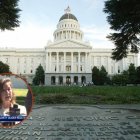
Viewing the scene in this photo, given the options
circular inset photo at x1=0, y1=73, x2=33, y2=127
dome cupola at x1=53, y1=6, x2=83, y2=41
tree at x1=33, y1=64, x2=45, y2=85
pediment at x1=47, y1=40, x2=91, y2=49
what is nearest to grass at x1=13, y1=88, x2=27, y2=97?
circular inset photo at x1=0, y1=73, x2=33, y2=127

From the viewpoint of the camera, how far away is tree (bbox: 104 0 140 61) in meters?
13.7

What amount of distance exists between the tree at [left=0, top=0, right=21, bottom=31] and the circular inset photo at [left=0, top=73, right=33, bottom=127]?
10.4 m

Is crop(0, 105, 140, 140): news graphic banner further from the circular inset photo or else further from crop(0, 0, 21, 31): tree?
crop(0, 0, 21, 31): tree

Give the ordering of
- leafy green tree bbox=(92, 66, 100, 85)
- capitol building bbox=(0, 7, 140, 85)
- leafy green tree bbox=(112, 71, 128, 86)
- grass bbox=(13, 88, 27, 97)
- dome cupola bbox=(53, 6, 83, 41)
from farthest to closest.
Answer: dome cupola bbox=(53, 6, 83, 41) < capitol building bbox=(0, 7, 140, 85) < leafy green tree bbox=(92, 66, 100, 85) < leafy green tree bbox=(112, 71, 128, 86) < grass bbox=(13, 88, 27, 97)

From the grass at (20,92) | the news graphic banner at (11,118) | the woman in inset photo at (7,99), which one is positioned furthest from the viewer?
the news graphic banner at (11,118)

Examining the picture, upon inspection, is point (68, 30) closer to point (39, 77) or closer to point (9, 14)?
point (39, 77)

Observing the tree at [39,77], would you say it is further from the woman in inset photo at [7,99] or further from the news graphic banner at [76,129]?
the woman in inset photo at [7,99]

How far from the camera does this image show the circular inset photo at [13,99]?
10.6ft

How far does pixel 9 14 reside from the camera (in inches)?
545

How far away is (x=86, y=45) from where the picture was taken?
8956 centimetres

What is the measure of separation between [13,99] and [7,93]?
10 cm

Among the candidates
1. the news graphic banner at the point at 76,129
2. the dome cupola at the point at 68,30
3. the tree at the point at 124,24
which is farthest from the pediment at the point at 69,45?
the news graphic banner at the point at 76,129

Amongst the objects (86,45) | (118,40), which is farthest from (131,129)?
(86,45)

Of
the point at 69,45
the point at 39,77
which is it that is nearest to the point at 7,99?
the point at 39,77
